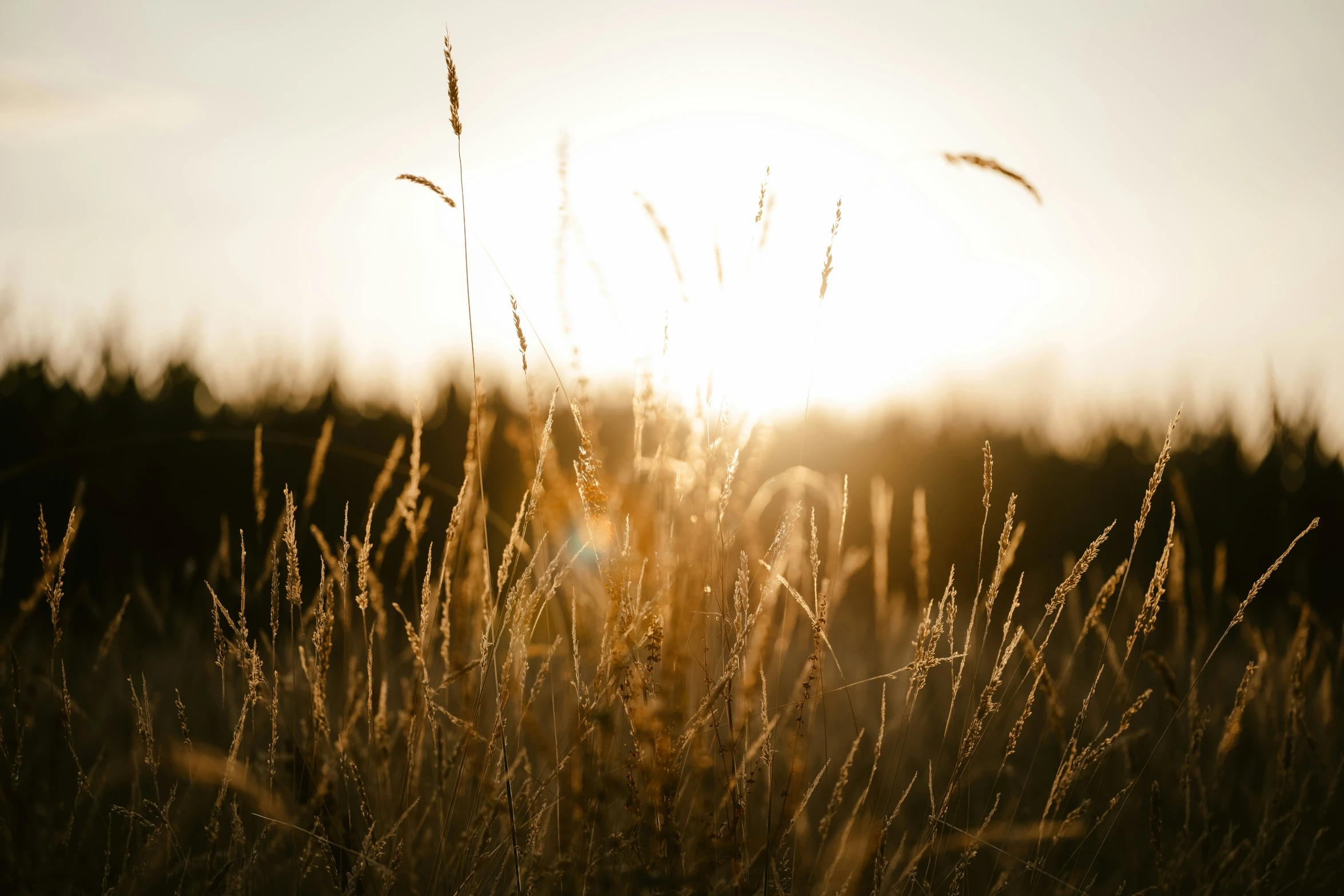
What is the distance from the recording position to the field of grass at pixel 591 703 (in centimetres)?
134

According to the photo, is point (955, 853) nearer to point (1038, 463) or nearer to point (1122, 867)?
point (1122, 867)

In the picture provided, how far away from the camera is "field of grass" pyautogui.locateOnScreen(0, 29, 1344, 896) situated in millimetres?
1344

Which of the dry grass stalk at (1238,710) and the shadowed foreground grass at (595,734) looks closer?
the shadowed foreground grass at (595,734)

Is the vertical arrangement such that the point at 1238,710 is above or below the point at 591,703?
below

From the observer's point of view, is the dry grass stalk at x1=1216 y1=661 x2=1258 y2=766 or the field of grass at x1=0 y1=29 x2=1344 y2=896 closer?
the field of grass at x1=0 y1=29 x2=1344 y2=896

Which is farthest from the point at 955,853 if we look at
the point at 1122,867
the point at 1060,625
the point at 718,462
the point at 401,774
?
the point at 1060,625

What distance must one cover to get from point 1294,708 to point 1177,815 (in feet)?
6.04

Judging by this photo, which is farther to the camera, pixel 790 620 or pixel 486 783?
pixel 790 620

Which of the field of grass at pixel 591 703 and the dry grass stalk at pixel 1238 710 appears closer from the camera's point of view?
the field of grass at pixel 591 703

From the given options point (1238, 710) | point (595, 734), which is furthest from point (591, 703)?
point (1238, 710)

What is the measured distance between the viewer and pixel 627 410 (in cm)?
819

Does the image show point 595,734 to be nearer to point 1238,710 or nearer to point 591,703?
point 591,703

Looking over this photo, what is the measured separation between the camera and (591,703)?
57.0 inches

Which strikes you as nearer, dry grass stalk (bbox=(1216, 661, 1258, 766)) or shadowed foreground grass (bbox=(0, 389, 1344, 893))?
shadowed foreground grass (bbox=(0, 389, 1344, 893))
